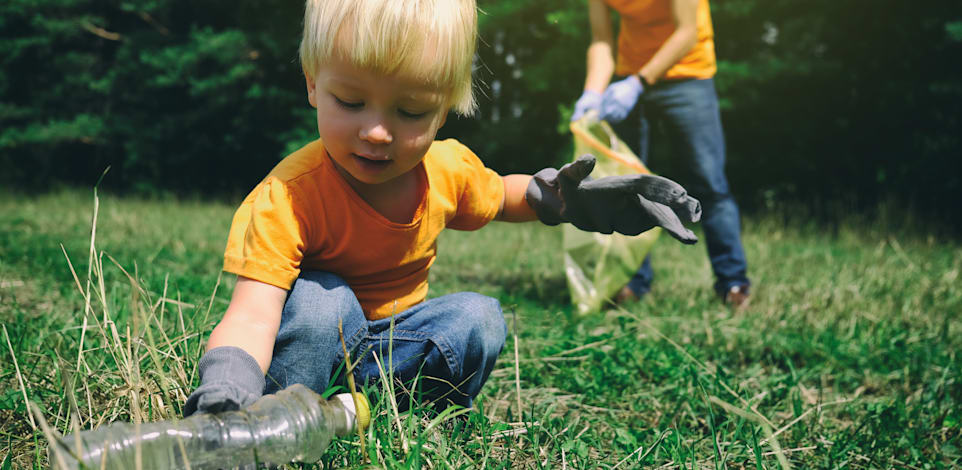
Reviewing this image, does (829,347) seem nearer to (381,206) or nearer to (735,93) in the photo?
(381,206)

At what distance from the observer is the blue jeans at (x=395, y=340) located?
54.2 inches

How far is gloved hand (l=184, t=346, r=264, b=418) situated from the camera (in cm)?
106

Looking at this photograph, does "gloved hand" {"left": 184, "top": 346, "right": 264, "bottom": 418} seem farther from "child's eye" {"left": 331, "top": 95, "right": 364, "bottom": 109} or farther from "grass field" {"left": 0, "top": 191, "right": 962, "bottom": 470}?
"child's eye" {"left": 331, "top": 95, "right": 364, "bottom": 109}

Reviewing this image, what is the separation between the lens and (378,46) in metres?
1.26

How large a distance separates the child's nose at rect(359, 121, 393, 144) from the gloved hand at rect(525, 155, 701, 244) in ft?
1.35

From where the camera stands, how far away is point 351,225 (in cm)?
145

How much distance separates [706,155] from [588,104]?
0.61 meters

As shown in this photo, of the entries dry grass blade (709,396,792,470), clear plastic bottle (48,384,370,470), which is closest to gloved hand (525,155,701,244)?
dry grass blade (709,396,792,470)

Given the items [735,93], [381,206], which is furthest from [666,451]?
[735,93]

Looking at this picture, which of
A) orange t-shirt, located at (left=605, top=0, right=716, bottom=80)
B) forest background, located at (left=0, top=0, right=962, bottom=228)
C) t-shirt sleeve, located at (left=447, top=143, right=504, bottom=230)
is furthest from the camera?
forest background, located at (left=0, top=0, right=962, bottom=228)

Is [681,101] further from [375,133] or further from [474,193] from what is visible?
[375,133]

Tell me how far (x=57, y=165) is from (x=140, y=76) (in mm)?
2568

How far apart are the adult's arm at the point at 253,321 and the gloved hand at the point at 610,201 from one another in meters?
0.63

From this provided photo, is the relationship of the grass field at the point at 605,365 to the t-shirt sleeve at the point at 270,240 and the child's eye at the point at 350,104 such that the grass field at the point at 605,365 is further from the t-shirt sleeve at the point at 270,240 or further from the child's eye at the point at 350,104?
the child's eye at the point at 350,104
